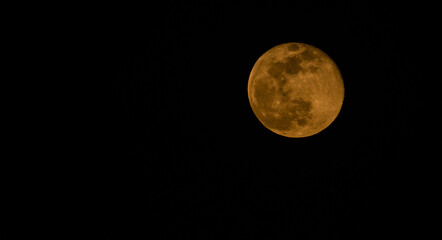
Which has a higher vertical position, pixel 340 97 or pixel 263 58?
pixel 263 58

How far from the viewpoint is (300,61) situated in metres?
2.70

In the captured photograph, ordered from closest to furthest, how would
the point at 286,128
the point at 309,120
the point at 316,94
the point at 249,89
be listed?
the point at 316,94 < the point at 309,120 < the point at 286,128 < the point at 249,89

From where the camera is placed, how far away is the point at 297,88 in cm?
264

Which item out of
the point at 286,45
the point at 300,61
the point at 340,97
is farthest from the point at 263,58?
the point at 340,97

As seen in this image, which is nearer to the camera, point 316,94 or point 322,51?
point 316,94

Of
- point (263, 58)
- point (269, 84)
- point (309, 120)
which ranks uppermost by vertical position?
point (263, 58)

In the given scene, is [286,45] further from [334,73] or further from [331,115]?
[331,115]

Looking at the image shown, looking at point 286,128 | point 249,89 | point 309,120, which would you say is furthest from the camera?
point 249,89

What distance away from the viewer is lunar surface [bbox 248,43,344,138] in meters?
2.65

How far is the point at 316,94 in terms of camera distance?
263cm

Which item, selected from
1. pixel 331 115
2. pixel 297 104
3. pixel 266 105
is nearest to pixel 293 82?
pixel 297 104

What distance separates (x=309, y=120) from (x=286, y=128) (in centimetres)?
29

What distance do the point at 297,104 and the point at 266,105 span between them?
357 mm

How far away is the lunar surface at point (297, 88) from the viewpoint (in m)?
2.65
